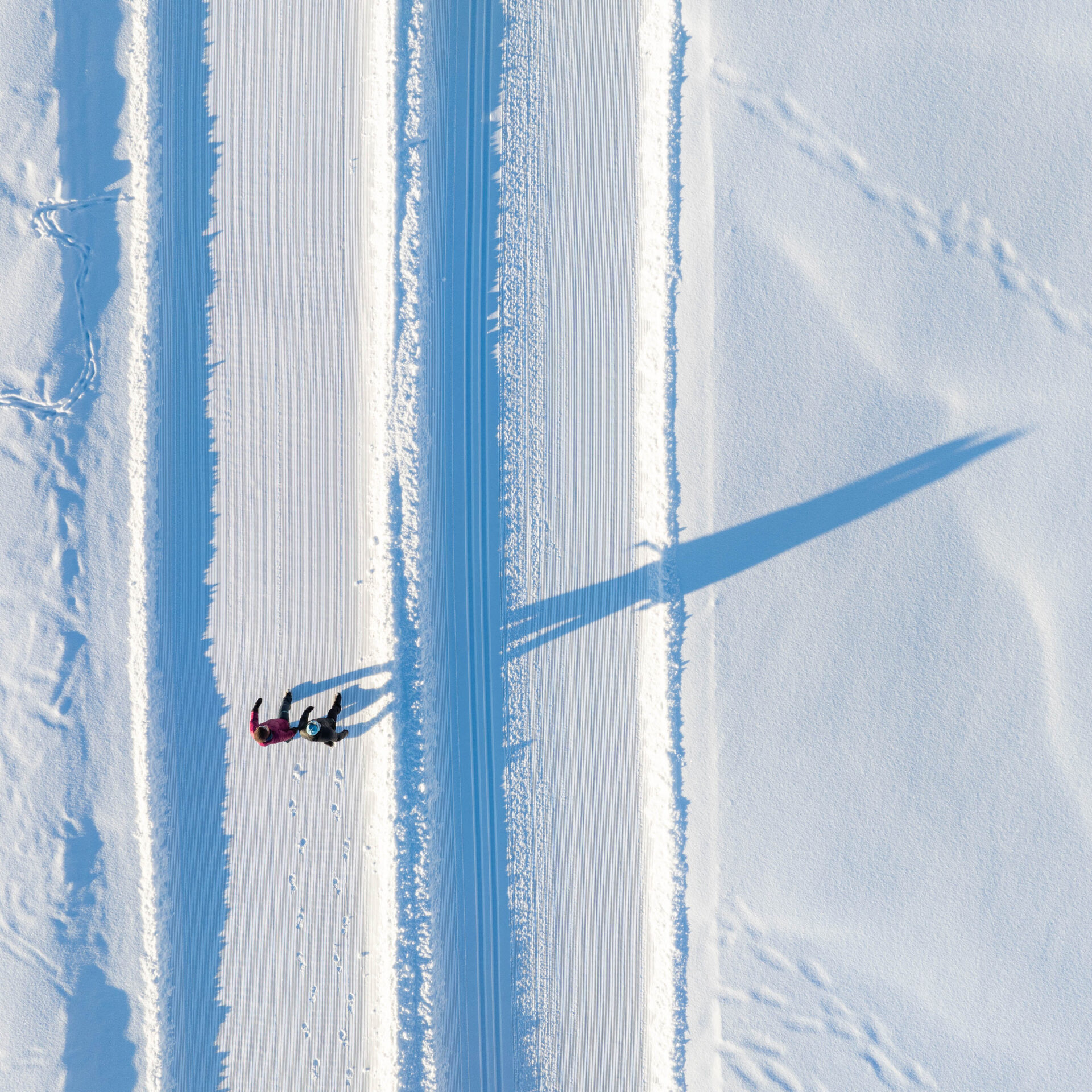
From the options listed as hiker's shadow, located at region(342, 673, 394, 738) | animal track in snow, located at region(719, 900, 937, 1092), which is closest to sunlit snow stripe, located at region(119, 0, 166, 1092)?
hiker's shadow, located at region(342, 673, 394, 738)

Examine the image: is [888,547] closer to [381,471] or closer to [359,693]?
[381,471]

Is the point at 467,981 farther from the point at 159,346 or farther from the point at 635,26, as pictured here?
the point at 635,26

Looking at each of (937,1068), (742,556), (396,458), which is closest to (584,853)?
(742,556)

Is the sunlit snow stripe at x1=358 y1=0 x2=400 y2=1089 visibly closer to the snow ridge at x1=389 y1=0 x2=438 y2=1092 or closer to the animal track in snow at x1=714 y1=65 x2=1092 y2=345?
the snow ridge at x1=389 y1=0 x2=438 y2=1092

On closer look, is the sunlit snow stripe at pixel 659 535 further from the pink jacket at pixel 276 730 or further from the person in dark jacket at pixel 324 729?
the pink jacket at pixel 276 730

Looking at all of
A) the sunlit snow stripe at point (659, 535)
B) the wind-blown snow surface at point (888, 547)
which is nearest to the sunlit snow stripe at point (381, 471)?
the sunlit snow stripe at point (659, 535)

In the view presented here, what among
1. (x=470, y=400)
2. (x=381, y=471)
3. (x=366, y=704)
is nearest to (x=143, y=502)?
(x=381, y=471)
